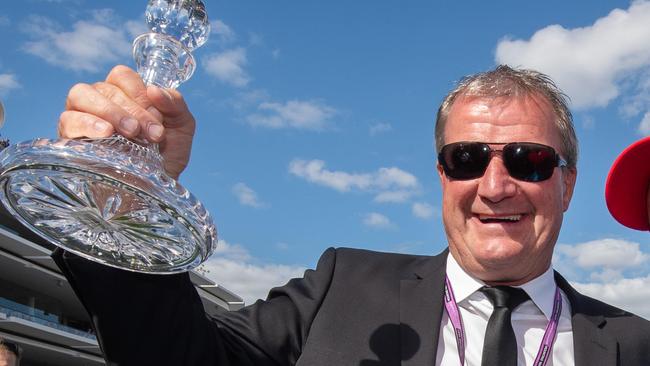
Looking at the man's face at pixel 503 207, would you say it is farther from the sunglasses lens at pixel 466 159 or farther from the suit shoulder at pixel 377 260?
the suit shoulder at pixel 377 260

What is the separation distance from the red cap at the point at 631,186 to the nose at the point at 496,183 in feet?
1.56

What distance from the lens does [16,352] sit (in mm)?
6648

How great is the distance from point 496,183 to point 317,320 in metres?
0.77

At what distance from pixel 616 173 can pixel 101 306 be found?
1.86 meters

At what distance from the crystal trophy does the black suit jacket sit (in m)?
0.11

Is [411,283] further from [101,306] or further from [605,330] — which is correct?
[101,306]

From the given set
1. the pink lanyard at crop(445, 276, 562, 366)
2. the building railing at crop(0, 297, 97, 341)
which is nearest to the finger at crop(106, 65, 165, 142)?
the pink lanyard at crop(445, 276, 562, 366)

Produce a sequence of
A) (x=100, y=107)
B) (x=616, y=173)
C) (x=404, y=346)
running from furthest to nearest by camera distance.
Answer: (x=616, y=173) < (x=404, y=346) < (x=100, y=107)

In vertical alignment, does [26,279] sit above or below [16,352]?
above

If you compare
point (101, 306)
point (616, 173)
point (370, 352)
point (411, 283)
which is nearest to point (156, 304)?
point (101, 306)

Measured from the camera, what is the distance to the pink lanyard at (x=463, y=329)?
7.08 feet

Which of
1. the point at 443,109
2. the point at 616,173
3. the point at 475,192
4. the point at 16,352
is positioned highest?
the point at 443,109

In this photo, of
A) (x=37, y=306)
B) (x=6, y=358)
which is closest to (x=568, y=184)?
(x=6, y=358)

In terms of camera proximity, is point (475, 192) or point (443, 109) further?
point (443, 109)
